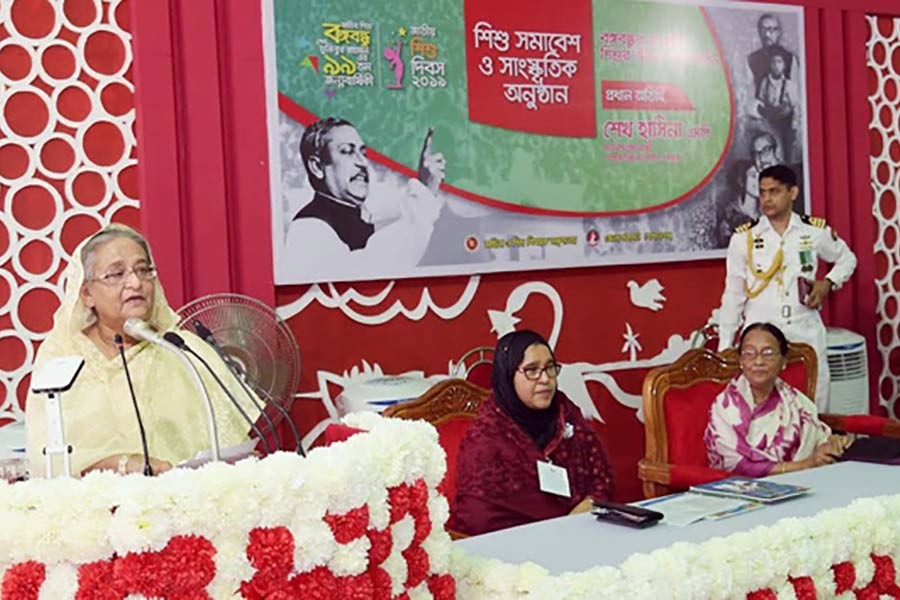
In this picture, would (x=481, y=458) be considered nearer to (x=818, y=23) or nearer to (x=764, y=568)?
(x=764, y=568)

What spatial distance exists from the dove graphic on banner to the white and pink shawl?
1.14m

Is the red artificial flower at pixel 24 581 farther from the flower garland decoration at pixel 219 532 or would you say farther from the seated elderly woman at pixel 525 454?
the seated elderly woman at pixel 525 454

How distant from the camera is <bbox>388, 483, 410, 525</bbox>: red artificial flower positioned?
5.27ft

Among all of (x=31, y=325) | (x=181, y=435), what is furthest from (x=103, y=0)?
(x=181, y=435)

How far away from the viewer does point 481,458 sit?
307cm

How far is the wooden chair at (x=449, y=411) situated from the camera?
3.16 meters

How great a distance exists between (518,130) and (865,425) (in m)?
1.69

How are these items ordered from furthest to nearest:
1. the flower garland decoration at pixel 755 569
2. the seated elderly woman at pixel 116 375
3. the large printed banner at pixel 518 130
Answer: the large printed banner at pixel 518 130
the seated elderly woman at pixel 116 375
the flower garland decoration at pixel 755 569

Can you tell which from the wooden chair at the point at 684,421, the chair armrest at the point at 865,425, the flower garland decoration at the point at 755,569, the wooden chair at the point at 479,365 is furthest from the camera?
the wooden chair at the point at 479,365

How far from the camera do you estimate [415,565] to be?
1.64 m

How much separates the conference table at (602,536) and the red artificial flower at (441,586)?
370 mm

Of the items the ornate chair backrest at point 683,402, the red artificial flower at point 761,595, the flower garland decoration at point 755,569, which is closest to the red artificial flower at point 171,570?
the flower garland decoration at point 755,569

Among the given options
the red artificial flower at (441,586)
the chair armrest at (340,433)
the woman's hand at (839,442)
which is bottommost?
the woman's hand at (839,442)

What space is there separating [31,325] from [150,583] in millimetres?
2474
